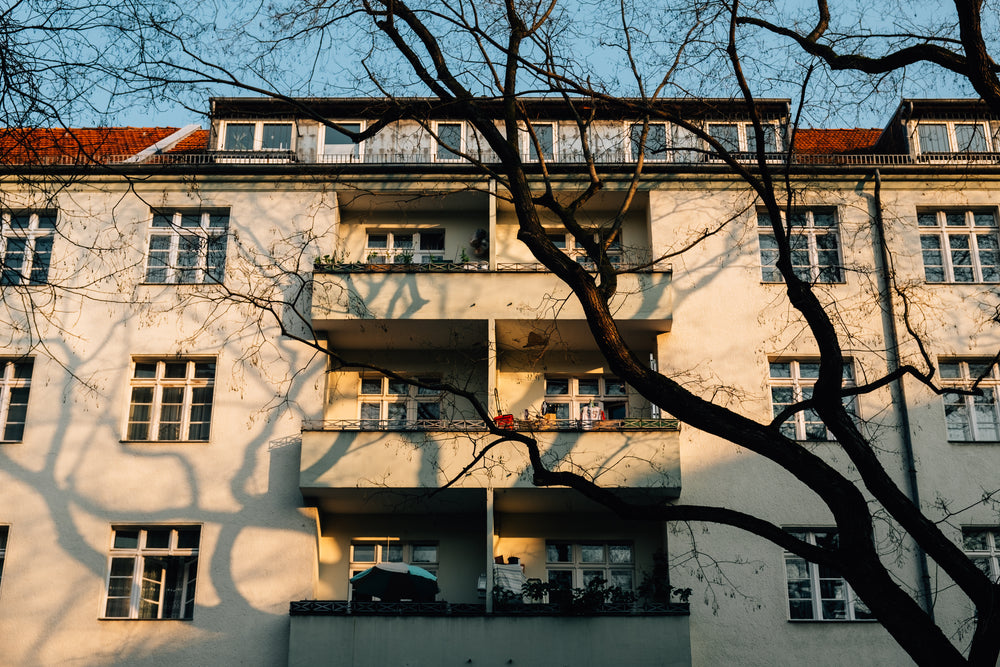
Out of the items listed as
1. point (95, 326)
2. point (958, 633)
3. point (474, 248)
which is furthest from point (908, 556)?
point (95, 326)

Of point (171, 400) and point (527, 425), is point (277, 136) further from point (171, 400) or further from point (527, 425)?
point (527, 425)

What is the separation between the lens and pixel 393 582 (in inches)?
651

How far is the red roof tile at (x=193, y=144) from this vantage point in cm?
2162

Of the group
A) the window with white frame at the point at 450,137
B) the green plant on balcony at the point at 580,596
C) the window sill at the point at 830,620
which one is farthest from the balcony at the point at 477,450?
the window with white frame at the point at 450,137

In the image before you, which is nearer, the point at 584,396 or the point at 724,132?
the point at 584,396

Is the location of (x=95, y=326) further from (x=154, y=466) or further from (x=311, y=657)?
(x=311, y=657)

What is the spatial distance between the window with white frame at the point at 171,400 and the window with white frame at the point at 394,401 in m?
2.67

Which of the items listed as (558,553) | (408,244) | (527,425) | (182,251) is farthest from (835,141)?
(182,251)

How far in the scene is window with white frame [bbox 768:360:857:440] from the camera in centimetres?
1892

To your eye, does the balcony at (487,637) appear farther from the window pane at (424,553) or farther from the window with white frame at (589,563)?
the window pane at (424,553)

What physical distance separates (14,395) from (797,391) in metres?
13.4

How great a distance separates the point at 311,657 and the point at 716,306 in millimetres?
8901

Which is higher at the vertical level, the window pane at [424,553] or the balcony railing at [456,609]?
the window pane at [424,553]

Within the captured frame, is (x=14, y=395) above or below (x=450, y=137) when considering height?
below
